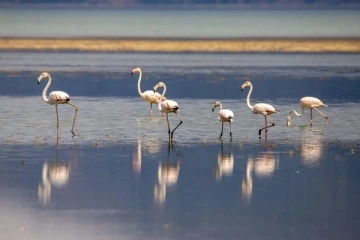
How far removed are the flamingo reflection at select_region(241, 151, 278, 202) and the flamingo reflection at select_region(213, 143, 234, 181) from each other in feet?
0.98

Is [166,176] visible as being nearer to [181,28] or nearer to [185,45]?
[185,45]

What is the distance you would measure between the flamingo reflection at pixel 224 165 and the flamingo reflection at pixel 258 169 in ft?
0.98

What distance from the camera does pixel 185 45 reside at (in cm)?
7025

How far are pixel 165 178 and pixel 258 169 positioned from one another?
1.83 m

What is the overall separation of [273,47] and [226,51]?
3586 mm

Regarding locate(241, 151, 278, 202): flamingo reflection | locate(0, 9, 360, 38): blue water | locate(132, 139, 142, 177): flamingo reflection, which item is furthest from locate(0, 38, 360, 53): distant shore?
locate(241, 151, 278, 202): flamingo reflection

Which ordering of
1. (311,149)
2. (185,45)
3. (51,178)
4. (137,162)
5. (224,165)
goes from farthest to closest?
(185,45)
(311,149)
(137,162)
(224,165)
(51,178)

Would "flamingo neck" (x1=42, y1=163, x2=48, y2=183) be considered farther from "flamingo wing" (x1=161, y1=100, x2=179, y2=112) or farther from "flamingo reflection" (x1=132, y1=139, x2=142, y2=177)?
"flamingo wing" (x1=161, y1=100, x2=179, y2=112)

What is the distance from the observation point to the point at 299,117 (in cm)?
3009

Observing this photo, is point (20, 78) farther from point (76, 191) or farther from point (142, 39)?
point (142, 39)

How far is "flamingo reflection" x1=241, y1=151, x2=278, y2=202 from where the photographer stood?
60.9 feet

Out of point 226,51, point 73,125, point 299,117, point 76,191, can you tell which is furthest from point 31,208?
point 226,51

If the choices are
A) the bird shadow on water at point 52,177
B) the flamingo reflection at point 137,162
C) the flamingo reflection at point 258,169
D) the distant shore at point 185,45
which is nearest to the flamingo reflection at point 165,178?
the flamingo reflection at point 137,162

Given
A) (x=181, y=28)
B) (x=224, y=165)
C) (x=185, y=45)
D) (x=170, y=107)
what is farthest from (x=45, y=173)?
(x=181, y=28)
